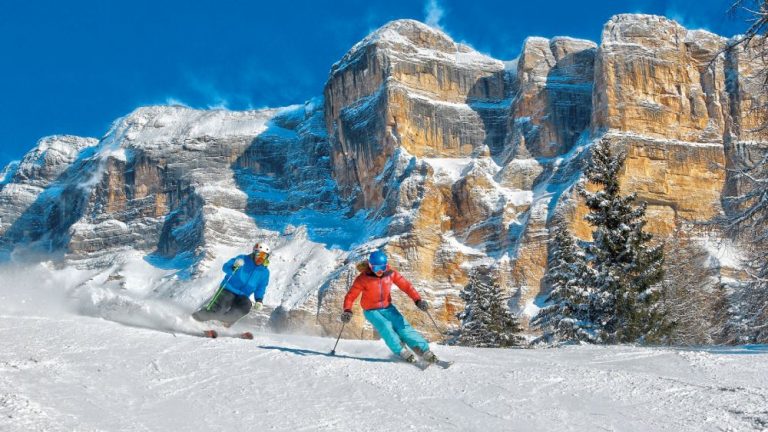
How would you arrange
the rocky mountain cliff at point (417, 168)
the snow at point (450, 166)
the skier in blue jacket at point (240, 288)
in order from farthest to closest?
the snow at point (450, 166), the rocky mountain cliff at point (417, 168), the skier in blue jacket at point (240, 288)

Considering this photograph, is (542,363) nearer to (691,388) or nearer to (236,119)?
(691,388)

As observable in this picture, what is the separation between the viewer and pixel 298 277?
334 ft

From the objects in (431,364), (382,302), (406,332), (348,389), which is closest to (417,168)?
(382,302)

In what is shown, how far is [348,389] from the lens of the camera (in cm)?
663

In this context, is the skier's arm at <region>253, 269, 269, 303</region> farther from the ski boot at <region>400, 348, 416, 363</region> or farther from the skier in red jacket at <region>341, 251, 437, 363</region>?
the ski boot at <region>400, 348, 416, 363</region>

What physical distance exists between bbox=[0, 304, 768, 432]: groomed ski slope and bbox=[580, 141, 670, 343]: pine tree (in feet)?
38.0

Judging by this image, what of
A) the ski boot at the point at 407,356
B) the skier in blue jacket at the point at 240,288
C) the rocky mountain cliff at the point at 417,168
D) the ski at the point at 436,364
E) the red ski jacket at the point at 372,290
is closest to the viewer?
the ski at the point at 436,364

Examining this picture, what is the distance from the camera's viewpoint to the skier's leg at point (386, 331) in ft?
28.6

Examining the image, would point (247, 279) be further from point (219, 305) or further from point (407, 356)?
point (407, 356)

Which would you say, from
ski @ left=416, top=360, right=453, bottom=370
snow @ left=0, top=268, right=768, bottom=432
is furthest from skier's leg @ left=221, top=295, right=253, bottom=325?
ski @ left=416, top=360, right=453, bottom=370

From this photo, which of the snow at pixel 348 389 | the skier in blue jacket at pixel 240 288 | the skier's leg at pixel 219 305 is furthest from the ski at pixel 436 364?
the skier's leg at pixel 219 305

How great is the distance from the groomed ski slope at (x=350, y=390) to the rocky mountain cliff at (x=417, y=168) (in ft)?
213

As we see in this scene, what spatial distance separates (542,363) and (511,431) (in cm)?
286

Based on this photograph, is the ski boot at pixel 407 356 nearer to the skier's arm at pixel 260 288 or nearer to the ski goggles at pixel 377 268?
the ski goggles at pixel 377 268
